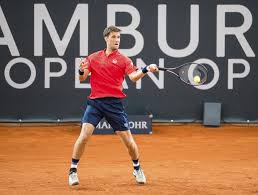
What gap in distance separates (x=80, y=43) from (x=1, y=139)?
2.50 m

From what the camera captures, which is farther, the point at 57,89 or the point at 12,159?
the point at 57,89

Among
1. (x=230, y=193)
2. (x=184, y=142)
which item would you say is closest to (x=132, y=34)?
(x=184, y=142)

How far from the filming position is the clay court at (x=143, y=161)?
22.0 feet

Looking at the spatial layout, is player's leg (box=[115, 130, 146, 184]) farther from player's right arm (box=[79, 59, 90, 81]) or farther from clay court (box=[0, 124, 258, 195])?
player's right arm (box=[79, 59, 90, 81])

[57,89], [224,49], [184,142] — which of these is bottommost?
[184,142]

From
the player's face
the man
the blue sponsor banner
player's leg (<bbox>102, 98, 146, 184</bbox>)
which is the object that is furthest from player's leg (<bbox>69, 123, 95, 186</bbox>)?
the blue sponsor banner

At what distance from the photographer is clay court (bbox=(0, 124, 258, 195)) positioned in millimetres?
6699

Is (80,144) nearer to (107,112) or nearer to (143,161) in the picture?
(107,112)

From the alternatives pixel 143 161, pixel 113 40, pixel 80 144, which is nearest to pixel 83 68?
pixel 113 40

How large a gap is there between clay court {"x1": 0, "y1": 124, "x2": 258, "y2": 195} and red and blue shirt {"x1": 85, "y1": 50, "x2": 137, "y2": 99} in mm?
1017

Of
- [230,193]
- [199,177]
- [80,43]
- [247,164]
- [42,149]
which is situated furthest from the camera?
[80,43]

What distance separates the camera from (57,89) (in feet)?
40.5

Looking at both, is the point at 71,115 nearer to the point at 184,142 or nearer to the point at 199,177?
the point at 184,142

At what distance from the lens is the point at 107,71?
21.5 ft
